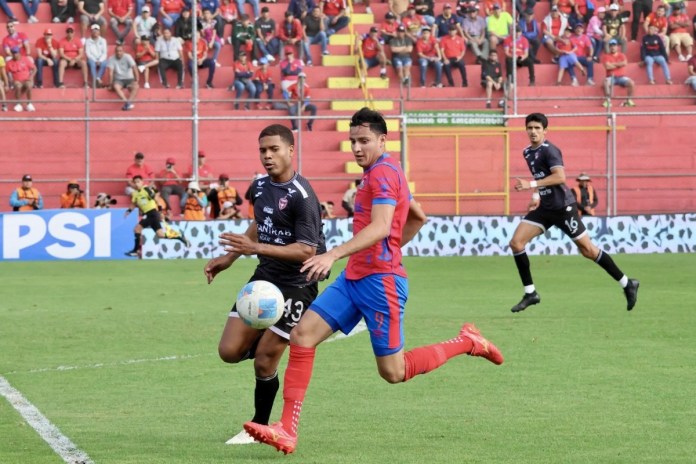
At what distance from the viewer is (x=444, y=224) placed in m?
28.1

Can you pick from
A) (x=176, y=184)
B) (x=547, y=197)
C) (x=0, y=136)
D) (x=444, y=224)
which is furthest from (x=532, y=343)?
(x=0, y=136)

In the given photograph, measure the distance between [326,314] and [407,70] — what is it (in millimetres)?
26125

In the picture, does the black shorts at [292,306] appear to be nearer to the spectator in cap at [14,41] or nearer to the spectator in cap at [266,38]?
the spectator in cap at [14,41]

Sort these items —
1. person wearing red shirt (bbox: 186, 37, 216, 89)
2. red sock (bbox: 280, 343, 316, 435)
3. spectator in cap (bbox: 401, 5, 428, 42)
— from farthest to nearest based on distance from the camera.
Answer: spectator in cap (bbox: 401, 5, 428, 42) → person wearing red shirt (bbox: 186, 37, 216, 89) → red sock (bbox: 280, 343, 316, 435)

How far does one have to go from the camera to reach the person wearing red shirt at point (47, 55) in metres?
31.9

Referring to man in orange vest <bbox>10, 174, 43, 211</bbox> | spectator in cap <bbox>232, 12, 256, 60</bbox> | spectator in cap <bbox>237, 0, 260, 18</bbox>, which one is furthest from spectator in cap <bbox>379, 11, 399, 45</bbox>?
man in orange vest <bbox>10, 174, 43, 211</bbox>

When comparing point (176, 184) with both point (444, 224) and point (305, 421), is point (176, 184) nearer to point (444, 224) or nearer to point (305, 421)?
point (444, 224)

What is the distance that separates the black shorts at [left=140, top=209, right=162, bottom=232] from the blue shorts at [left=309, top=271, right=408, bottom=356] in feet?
63.3

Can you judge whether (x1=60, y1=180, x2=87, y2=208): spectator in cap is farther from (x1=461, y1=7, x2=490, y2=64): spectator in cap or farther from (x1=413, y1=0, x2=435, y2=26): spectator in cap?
(x1=461, y1=7, x2=490, y2=64): spectator in cap

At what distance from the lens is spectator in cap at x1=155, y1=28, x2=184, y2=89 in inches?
1264

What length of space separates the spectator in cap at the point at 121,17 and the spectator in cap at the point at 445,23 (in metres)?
6.52

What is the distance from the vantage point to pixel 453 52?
33.9 m

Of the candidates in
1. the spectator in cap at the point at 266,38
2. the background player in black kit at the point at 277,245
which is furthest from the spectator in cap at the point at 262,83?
the background player in black kit at the point at 277,245

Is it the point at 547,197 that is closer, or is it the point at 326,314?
the point at 326,314
